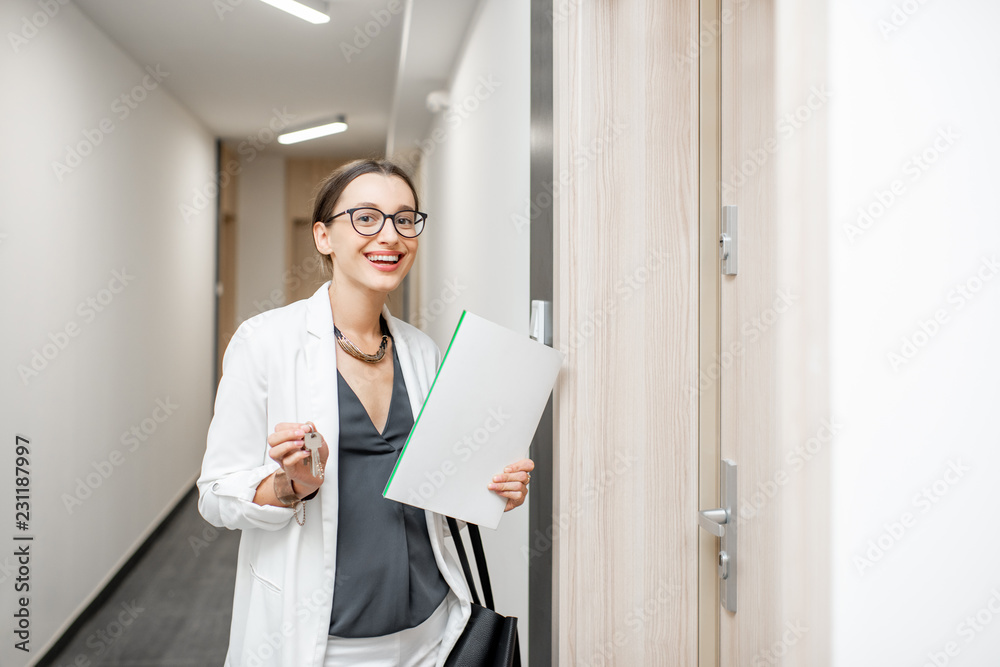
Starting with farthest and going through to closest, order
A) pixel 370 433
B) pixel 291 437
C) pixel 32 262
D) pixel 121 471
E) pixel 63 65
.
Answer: pixel 121 471, pixel 63 65, pixel 32 262, pixel 370 433, pixel 291 437

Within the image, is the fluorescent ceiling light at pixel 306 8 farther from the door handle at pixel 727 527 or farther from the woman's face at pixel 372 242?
the door handle at pixel 727 527

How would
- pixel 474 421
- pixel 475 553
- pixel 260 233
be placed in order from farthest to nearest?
pixel 260 233, pixel 475 553, pixel 474 421

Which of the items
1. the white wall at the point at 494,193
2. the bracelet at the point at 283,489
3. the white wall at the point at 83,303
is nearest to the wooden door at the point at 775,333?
the bracelet at the point at 283,489

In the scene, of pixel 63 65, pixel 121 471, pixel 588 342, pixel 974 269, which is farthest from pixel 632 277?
pixel 121 471

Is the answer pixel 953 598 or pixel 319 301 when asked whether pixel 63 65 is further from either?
pixel 953 598

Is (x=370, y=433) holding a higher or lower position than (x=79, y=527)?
higher

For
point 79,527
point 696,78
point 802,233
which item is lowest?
point 79,527

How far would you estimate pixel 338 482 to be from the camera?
1165mm

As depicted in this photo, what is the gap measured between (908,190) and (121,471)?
448cm

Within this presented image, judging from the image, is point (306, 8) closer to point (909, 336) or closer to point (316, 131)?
point (316, 131)

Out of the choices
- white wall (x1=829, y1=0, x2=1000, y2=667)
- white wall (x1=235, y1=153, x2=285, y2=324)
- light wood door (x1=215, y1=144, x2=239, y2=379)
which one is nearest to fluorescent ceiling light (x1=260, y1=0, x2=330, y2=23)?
white wall (x1=829, y1=0, x2=1000, y2=667)

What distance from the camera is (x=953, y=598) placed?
63cm

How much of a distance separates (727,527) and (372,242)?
78 cm

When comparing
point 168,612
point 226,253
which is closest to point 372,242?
point 168,612
